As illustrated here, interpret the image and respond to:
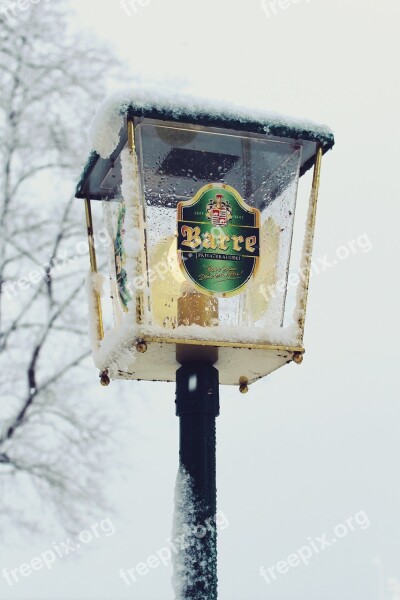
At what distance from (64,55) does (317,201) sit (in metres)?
5.97

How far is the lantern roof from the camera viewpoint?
1798 millimetres

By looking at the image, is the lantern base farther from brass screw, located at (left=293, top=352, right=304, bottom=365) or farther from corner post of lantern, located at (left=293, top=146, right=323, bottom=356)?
corner post of lantern, located at (left=293, top=146, right=323, bottom=356)

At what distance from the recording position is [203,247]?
185 cm

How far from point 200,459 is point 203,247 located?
1.90 ft

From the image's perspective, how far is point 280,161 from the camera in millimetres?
2012

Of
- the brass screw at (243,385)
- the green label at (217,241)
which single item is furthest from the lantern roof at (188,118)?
the brass screw at (243,385)

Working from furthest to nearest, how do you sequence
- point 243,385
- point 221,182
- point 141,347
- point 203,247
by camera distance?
point 243,385, point 221,182, point 203,247, point 141,347

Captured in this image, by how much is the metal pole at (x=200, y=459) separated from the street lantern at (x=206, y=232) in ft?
0.22

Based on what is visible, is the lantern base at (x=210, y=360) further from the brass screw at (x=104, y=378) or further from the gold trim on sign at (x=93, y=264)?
the gold trim on sign at (x=93, y=264)

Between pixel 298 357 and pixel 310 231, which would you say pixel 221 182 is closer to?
pixel 310 231

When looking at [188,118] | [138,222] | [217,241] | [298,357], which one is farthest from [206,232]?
[298,357]

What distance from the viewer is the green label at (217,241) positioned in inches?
72.5

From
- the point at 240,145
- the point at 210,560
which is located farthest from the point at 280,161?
the point at 210,560

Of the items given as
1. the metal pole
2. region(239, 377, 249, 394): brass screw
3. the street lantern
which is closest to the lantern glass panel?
the street lantern
